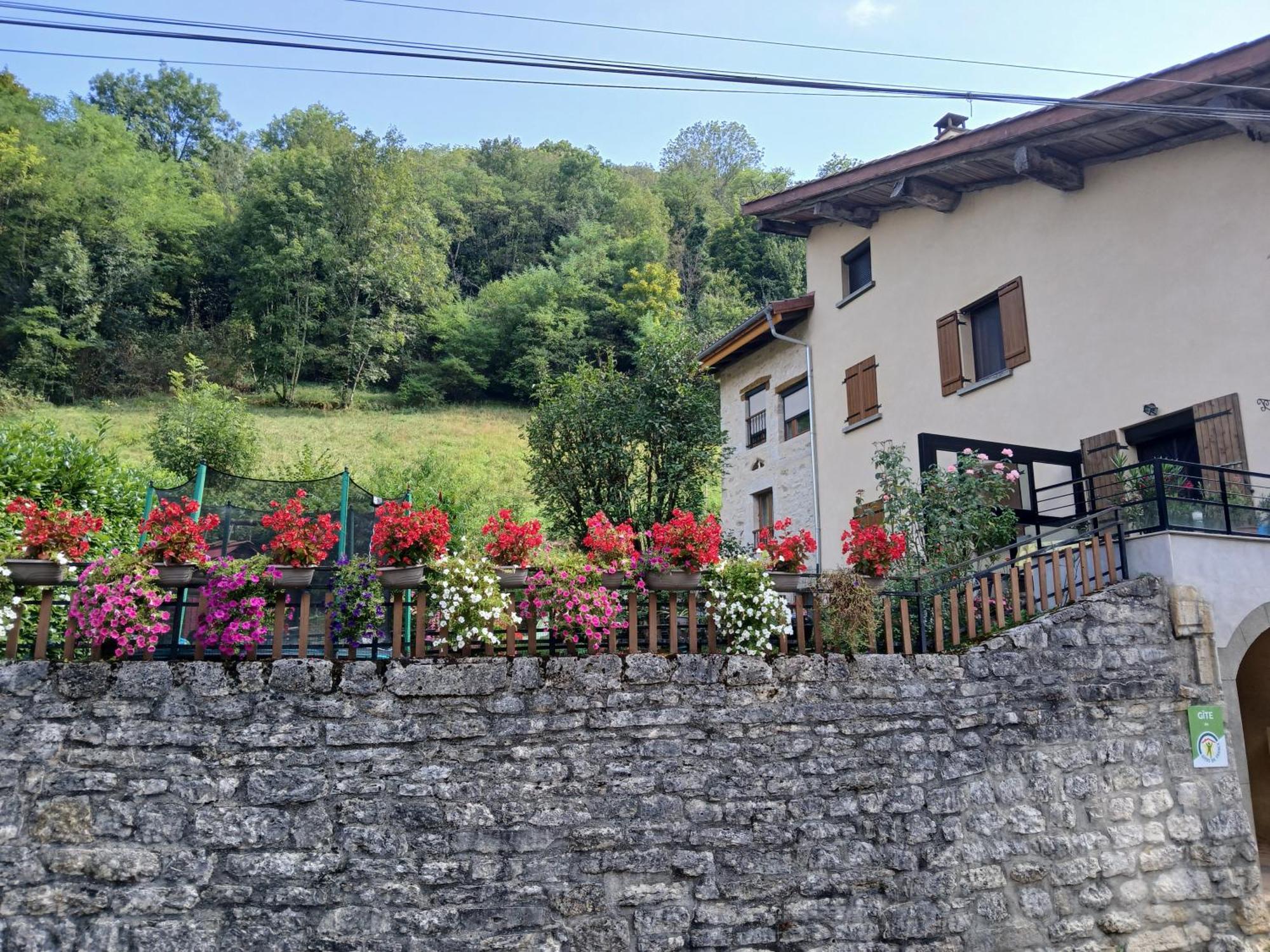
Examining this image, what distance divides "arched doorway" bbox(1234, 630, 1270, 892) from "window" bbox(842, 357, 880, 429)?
6.23 metres

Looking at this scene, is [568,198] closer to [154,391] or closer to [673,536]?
[154,391]

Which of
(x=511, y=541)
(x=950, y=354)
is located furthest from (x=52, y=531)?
(x=950, y=354)

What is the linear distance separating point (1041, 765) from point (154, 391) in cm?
3661

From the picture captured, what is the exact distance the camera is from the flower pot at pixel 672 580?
5.91 meters

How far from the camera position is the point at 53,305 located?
34250 mm

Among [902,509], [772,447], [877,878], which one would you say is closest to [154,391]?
[772,447]

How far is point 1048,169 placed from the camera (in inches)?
424

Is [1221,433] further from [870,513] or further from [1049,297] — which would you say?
[870,513]

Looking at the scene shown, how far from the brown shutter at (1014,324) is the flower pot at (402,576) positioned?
8.77m

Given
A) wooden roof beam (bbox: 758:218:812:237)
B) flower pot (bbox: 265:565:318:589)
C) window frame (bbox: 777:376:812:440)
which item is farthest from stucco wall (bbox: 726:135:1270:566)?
flower pot (bbox: 265:565:318:589)

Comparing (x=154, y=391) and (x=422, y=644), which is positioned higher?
(x=154, y=391)

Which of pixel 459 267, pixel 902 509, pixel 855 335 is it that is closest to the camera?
pixel 902 509

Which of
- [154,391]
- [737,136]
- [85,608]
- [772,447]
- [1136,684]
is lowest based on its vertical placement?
[1136,684]

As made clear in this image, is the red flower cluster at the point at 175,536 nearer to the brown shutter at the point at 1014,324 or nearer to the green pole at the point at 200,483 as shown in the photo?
the green pole at the point at 200,483
